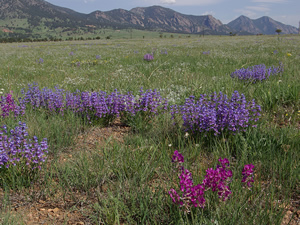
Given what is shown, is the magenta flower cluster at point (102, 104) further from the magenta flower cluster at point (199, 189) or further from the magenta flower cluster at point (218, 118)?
the magenta flower cluster at point (199, 189)

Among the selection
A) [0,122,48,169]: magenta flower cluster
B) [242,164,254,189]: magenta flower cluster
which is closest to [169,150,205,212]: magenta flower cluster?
[242,164,254,189]: magenta flower cluster

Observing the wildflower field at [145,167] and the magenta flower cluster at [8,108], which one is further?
the magenta flower cluster at [8,108]

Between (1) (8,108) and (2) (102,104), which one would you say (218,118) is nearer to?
(2) (102,104)

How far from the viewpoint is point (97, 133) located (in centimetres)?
433

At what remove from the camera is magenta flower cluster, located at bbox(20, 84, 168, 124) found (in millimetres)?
4504

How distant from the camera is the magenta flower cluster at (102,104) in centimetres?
450

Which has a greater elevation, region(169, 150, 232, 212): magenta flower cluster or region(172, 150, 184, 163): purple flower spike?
region(172, 150, 184, 163): purple flower spike

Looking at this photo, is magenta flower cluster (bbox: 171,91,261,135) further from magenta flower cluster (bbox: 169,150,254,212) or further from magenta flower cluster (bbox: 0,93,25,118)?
magenta flower cluster (bbox: 0,93,25,118)

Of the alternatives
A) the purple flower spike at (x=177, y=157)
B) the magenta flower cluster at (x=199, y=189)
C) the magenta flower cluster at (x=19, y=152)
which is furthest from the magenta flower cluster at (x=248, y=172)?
the magenta flower cluster at (x=19, y=152)

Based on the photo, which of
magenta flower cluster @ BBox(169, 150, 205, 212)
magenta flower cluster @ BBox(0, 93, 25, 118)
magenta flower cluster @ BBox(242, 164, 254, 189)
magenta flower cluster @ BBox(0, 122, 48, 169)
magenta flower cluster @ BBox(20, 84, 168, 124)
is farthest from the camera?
magenta flower cluster @ BBox(20, 84, 168, 124)

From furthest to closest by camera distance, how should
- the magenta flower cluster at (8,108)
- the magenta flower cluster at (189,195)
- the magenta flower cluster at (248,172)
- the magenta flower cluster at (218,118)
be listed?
the magenta flower cluster at (8,108) → the magenta flower cluster at (218,118) → the magenta flower cluster at (248,172) → the magenta flower cluster at (189,195)

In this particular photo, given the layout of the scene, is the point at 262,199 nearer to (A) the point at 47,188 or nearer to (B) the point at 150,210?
(B) the point at 150,210

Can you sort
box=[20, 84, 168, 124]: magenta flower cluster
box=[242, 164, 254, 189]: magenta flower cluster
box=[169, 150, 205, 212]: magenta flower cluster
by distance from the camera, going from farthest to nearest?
box=[20, 84, 168, 124]: magenta flower cluster < box=[242, 164, 254, 189]: magenta flower cluster < box=[169, 150, 205, 212]: magenta flower cluster

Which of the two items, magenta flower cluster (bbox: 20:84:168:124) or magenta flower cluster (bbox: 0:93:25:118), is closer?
magenta flower cluster (bbox: 0:93:25:118)
